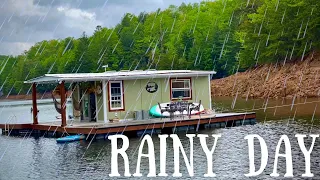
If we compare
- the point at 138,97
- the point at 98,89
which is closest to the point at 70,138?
the point at 98,89

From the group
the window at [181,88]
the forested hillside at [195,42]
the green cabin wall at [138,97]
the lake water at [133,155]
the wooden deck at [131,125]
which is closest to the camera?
the lake water at [133,155]

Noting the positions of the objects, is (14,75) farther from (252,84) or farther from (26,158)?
(26,158)

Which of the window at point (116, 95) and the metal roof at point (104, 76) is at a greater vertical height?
the metal roof at point (104, 76)

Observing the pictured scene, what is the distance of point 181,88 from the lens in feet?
100

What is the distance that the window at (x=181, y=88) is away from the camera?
30.2 meters

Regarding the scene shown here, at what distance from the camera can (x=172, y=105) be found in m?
28.5

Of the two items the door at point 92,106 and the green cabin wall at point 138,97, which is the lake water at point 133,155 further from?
the green cabin wall at point 138,97

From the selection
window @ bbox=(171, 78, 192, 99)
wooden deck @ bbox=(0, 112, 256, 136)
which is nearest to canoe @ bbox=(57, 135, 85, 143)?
wooden deck @ bbox=(0, 112, 256, 136)

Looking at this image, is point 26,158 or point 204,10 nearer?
point 26,158

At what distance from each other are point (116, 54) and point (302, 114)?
69780mm

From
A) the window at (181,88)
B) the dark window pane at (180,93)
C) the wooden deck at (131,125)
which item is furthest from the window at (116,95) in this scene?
the dark window pane at (180,93)

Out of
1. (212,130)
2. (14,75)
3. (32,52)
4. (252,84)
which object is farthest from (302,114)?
(32,52)

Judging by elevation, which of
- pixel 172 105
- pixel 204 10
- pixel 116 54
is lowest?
pixel 172 105

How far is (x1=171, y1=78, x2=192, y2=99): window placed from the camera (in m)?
30.2
